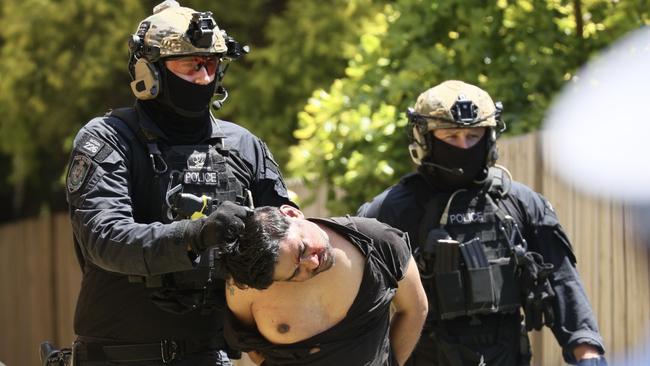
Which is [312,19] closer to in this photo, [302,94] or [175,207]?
[302,94]

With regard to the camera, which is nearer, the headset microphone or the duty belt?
the duty belt

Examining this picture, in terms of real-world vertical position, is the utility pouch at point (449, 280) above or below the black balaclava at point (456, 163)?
below

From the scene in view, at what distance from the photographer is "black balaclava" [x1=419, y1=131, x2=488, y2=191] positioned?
215 inches

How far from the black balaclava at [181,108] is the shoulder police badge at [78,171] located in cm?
38

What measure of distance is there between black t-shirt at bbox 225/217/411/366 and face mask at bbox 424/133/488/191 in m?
1.26

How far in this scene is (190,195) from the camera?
438cm

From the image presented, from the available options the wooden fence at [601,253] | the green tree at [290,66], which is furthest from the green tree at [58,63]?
the wooden fence at [601,253]

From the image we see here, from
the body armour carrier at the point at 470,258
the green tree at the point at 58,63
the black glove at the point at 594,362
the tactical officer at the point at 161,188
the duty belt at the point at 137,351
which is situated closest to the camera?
the tactical officer at the point at 161,188

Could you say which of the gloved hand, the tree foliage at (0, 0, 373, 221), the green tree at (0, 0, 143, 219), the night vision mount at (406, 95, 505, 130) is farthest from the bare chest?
the green tree at (0, 0, 143, 219)

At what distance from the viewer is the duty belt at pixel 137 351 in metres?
4.53

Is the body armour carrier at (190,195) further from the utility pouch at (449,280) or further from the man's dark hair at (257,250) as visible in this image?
the utility pouch at (449,280)

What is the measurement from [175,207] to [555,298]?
5.98ft

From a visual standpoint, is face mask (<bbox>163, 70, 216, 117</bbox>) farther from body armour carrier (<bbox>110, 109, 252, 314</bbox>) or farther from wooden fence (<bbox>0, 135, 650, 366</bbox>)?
wooden fence (<bbox>0, 135, 650, 366</bbox>)

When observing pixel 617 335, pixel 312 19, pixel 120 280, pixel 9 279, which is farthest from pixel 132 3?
pixel 120 280
